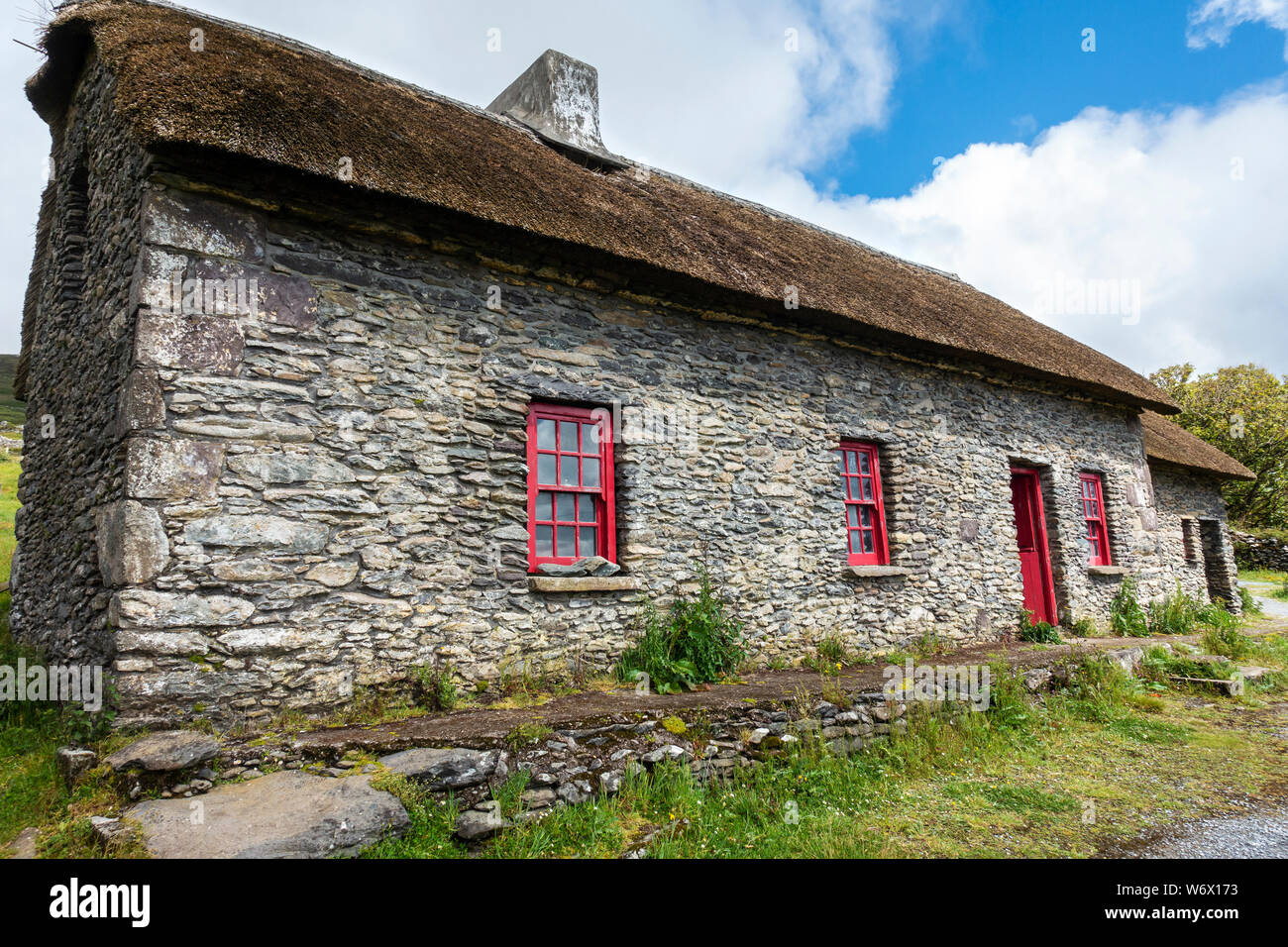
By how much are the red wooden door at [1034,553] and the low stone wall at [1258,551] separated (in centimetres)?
1702

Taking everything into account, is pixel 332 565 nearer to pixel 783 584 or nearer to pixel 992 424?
pixel 783 584

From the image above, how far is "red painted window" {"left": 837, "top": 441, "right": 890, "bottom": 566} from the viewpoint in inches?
311

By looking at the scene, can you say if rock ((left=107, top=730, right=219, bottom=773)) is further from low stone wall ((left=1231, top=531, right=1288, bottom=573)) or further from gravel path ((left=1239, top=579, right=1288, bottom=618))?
low stone wall ((left=1231, top=531, right=1288, bottom=573))

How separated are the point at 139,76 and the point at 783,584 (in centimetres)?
629

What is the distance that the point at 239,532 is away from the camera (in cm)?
436

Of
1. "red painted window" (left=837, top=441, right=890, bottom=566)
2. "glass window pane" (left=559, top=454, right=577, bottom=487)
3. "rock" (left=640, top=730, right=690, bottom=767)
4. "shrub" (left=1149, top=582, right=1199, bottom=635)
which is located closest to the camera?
"rock" (left=640, top=730, right=690, bottom=767)

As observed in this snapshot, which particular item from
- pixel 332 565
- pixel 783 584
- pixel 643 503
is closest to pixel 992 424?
pixel 783 584

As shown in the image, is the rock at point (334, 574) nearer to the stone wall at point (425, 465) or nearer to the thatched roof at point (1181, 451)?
the stone wall at point (425, 465)

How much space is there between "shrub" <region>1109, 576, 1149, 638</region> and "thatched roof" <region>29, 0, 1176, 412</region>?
3326 millimetres

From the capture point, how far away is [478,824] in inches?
144

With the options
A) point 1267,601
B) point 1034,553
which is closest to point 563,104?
point 1034,553

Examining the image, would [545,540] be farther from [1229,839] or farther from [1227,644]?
[1227,644]

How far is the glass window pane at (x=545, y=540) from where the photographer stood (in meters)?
5.78

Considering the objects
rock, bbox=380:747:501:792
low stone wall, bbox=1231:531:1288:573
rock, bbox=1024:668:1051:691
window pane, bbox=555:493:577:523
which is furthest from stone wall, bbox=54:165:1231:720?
low stone wall, bbox=1231:531:1288:573
